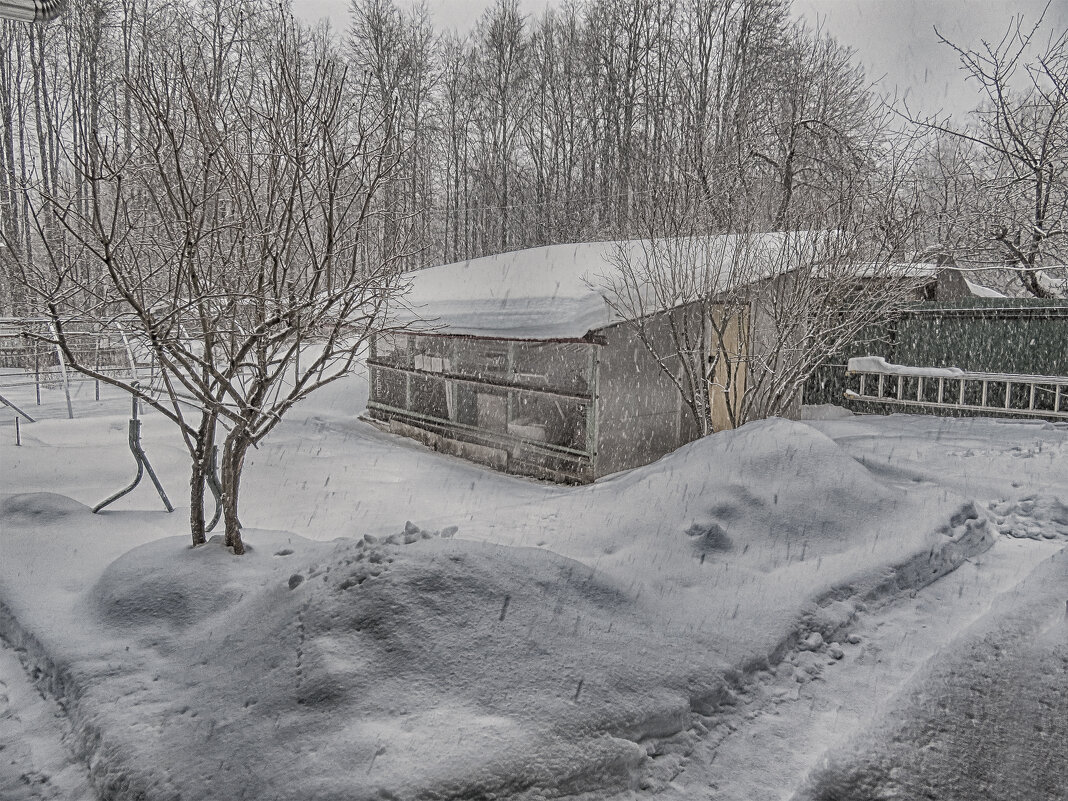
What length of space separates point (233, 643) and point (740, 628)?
2.88 meters

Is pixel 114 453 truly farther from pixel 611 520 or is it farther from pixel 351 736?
pixel 351 736

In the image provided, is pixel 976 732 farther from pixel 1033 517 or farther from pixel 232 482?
pixel 232 482

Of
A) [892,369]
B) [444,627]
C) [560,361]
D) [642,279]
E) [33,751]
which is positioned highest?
[642,279]

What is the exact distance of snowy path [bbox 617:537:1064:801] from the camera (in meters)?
3.00

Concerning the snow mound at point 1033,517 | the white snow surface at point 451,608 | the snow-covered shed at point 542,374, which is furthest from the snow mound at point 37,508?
the snow mound at point 1033,517

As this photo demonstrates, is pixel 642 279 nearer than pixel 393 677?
No

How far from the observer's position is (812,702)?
3586 millimetres

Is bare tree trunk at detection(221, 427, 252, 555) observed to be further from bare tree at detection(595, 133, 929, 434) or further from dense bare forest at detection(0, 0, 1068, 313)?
dense bare forest at detection(0, 0, 1068, 313)

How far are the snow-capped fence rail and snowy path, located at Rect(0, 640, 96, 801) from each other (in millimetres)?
12472

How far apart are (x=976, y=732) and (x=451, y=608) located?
2423 millimetres

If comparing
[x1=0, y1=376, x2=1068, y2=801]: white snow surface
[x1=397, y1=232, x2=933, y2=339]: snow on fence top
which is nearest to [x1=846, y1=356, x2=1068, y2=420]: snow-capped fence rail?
[x1=397, y1=232, x2=933, y2=339]: snow on fence top

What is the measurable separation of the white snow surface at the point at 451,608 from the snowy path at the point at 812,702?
0.44 feet

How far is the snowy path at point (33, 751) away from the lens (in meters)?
2.92

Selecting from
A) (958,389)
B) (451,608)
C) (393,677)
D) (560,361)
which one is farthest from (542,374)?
(958,389)
